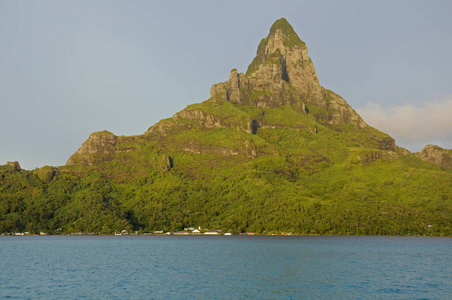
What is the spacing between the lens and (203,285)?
6938cm

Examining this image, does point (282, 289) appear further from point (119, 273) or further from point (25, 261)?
point (25, 261)

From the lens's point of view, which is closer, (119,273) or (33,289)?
(33,289)

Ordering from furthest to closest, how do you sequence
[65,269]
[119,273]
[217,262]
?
1. [217,262]
2. [65,269]
3. [119,273]

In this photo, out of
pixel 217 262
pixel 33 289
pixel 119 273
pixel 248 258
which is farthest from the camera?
pixel 248 258

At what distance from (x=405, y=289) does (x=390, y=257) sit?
51693 mm

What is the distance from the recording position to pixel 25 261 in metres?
106

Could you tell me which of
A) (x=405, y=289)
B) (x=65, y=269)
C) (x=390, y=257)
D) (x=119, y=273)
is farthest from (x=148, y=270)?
(x=390, y=257)

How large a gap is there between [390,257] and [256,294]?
66670mm

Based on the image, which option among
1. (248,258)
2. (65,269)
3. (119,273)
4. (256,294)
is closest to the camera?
(256,294)

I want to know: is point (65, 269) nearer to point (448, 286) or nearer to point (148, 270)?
Result: point (148, 270)

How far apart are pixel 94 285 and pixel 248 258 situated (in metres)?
48.6

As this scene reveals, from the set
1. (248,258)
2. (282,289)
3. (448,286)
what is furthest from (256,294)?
(248,258)

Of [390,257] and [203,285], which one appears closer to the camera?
[203,285]

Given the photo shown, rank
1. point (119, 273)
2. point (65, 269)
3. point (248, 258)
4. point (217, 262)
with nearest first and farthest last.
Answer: point (119, 273) < point (65, 269) < point (217, 262) < point (248, 258)
